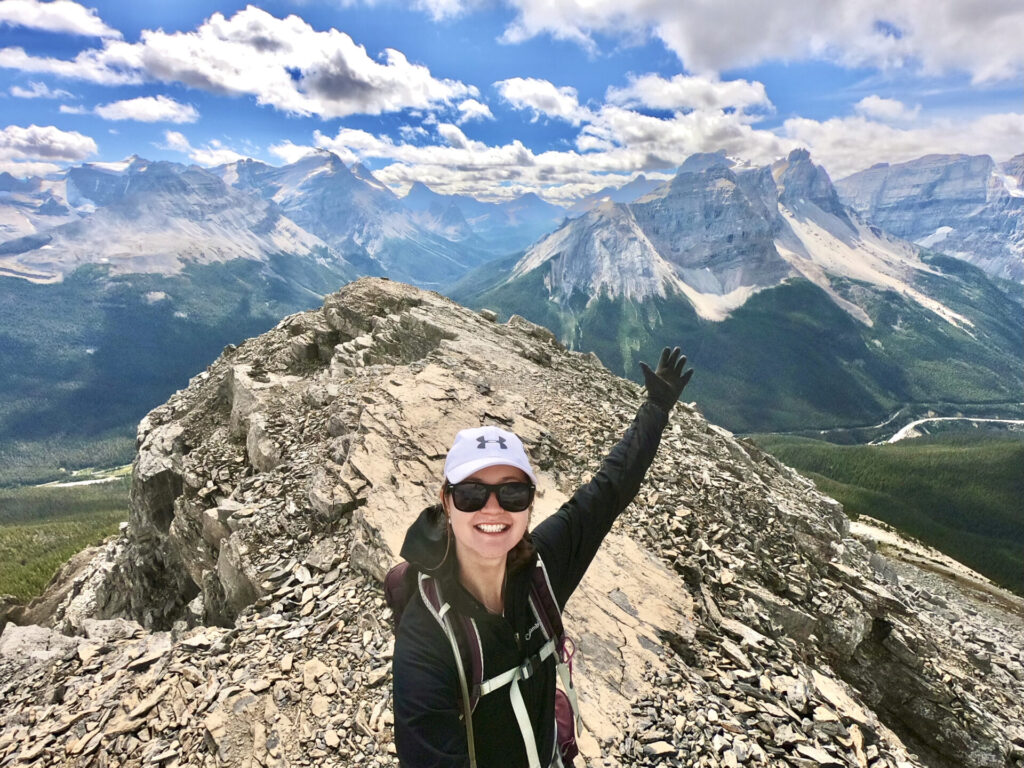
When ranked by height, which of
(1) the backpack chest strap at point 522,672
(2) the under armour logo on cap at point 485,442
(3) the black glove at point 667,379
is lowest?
(1) the backpack chest strap at point 522,672

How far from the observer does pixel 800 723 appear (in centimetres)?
899

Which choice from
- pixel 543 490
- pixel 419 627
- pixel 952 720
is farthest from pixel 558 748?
pixel 952 720

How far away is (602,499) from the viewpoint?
6.29m

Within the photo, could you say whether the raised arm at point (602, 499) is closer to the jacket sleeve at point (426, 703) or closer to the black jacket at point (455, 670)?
the black jacket at point (455, 670)

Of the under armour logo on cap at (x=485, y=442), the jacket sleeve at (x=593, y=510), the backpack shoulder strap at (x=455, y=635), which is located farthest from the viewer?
the jacket sleeve at (x=593, y=510)

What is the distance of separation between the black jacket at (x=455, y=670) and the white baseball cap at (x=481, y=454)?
488 mm

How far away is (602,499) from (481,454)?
2.40 m

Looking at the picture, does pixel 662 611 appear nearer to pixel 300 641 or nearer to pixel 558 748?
pixel 558 748

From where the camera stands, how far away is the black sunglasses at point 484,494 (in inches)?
179

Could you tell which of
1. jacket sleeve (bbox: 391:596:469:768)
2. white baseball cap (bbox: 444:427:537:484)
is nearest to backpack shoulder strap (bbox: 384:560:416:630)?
jacket sleeve (bbox: 391:596:469:768)

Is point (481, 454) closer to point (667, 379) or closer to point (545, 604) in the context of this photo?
point (545, 604)

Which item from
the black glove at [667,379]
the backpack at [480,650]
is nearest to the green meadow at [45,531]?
the backpack at [480,650]

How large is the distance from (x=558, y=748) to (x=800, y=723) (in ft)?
22.7

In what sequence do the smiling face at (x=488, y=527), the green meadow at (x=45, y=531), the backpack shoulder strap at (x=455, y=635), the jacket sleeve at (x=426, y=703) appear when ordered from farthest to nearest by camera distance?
1. the green meadow at (x=45, y=531)
2. the smiling face at (x=488, y=527)
3. the backpack shoulder strap at (x=455, y=635)
4. the jacket sleeve at (x=426, y=703)
